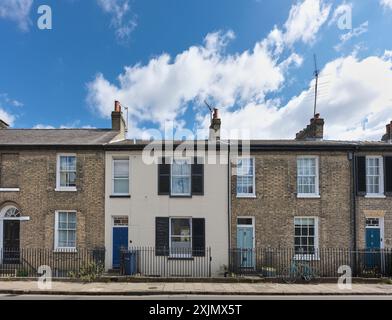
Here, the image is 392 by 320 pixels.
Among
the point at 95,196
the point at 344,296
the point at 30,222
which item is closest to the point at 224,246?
the point at 344,296

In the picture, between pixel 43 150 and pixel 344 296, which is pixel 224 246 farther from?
pixel 43 150

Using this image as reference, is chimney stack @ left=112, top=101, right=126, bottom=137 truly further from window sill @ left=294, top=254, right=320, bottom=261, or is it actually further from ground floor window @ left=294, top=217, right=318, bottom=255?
window sill @ left=294, top=254, right=320, bottom=261

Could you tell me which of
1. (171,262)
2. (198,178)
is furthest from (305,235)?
(171,262)

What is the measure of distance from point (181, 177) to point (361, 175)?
8969 millimetres

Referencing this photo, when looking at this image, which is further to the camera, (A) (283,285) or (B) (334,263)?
(B) (334,263)

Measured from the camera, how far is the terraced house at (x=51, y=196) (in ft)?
53.1

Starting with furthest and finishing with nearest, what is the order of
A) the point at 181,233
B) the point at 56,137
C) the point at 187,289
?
the point at 56,137, the point at 181,233, the point at 187,289

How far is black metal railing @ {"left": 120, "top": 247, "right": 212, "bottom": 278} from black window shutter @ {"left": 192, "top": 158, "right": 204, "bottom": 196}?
2.82 m

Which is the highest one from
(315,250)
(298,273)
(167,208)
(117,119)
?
(117,119)

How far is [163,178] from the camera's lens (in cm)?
1644

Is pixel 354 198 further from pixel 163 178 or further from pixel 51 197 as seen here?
pixel 51 197

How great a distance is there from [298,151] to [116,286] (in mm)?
10544

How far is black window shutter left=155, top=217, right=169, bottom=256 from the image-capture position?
1597 cm

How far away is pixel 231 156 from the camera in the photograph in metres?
16.7
